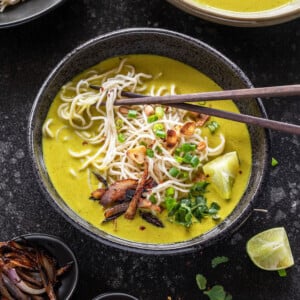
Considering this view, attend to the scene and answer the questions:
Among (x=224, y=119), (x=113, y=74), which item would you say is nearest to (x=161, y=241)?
(x=224, y=119)

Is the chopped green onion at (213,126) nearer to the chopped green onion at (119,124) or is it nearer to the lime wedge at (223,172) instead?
the lime wedge at (223,172)

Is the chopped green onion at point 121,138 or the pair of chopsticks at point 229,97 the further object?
the chopped green onion at point 121,138

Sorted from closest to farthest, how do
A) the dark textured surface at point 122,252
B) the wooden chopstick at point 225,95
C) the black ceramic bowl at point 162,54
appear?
1. the wooden chopstick at point 225,95
2. the black ceramic bowl at point 162,54
3. the dark textured surface at point 122,252

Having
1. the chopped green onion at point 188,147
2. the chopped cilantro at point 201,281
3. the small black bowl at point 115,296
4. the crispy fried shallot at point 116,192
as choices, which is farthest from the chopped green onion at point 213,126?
the small black bowl at point 115,296

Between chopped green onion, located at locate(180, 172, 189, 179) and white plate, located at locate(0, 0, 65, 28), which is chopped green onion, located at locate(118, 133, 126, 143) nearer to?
chopped green onion, located at locate(180, 172, 189, 179)

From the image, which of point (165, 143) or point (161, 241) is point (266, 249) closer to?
point (161, 241)

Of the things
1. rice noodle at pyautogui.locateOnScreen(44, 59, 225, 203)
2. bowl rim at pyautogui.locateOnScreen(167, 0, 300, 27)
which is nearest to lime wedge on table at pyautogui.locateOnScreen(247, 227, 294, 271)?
rice noodle at pyautogui.locateOnScreen(44, 59, 225, 203)
